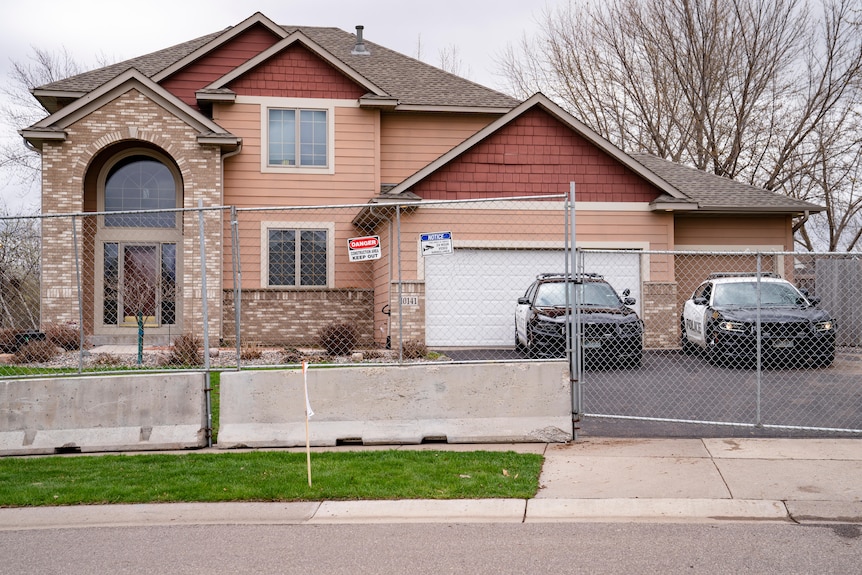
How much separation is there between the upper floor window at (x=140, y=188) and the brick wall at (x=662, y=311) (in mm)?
11225

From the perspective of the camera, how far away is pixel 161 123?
18.6 metres

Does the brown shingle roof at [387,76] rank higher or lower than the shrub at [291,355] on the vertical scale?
higher

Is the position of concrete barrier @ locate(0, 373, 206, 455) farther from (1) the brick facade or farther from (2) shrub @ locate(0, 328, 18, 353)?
(1) the brick facade

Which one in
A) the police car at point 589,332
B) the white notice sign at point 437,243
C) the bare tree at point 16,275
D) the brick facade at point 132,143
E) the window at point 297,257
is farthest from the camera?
the window at point 297,257

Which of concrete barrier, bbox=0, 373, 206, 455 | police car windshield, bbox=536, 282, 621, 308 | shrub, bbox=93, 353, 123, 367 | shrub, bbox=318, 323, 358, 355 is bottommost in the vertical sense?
concrete barrier, bbox=0, 373, 206, 455

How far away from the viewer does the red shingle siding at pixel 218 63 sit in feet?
67.4

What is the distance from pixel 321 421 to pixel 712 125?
2514 cm

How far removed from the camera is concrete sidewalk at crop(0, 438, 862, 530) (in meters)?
6.46

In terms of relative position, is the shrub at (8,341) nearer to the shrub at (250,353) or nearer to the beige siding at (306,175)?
the shrub at (250,353)

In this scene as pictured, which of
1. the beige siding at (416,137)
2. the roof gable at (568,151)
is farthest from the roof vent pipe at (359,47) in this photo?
the roof gable at (568,151)

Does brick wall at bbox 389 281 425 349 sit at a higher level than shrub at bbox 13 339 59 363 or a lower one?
higher

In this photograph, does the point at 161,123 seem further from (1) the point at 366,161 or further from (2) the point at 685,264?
(2) the point at 685,264

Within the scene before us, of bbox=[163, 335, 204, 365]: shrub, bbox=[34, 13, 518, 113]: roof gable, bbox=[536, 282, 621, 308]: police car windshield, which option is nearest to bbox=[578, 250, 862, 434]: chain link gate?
bbox=[536, 282, 621, 308]: police car windshield

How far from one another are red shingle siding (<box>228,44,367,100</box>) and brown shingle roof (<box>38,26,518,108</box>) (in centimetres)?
49
